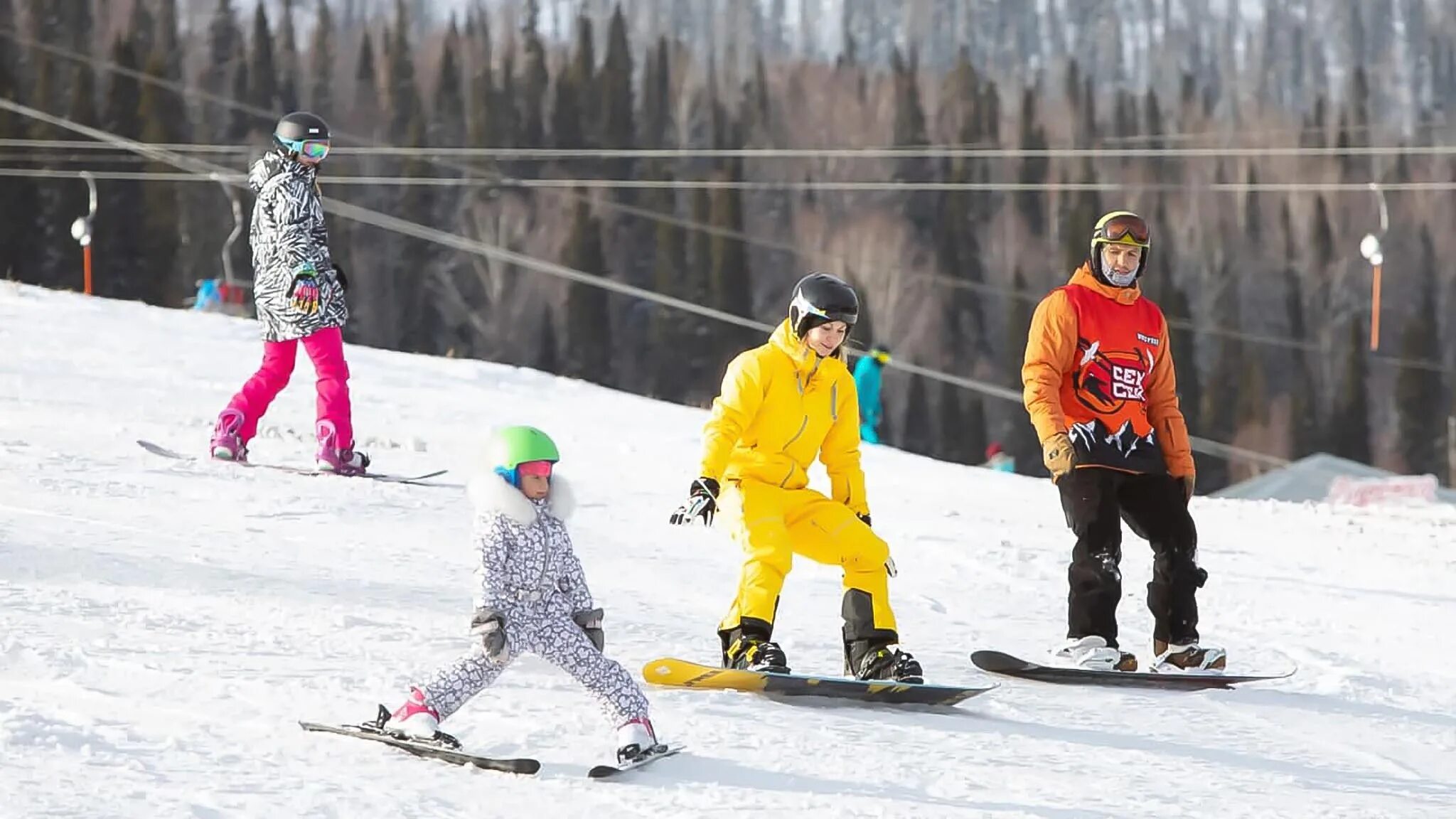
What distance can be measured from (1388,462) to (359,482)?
223 ft

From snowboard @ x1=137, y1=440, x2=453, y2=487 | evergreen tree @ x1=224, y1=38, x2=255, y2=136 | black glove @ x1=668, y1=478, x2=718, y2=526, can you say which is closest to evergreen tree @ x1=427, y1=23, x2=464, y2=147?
evergreen tree @ x1=224, y1=38, x2=255, y2=136

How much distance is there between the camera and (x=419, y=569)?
24.6 feet

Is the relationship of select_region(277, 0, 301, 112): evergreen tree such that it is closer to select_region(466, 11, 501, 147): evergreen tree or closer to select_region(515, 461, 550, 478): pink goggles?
select_region(466, 11, 501, 147): evergreen tree

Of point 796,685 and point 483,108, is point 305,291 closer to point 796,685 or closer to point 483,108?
point 796,685

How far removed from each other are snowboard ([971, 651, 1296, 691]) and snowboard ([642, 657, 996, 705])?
65 cm

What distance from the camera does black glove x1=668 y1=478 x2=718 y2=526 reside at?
5.35 m

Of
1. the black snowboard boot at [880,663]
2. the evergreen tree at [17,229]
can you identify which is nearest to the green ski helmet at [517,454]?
the black snowboard boot at [880,663]

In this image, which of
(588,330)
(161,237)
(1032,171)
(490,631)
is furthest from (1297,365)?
(490,631)

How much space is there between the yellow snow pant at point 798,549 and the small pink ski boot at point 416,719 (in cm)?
134

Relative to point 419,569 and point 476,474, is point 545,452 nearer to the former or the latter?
point 476,474

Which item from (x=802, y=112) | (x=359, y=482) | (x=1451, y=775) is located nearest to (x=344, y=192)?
(x=802, y=112)

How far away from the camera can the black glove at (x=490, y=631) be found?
461 centimetres

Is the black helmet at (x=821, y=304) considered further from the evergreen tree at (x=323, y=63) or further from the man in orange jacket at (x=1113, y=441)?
the evergreen tree at (x=323, y=63)

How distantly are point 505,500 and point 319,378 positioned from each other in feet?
16.1
